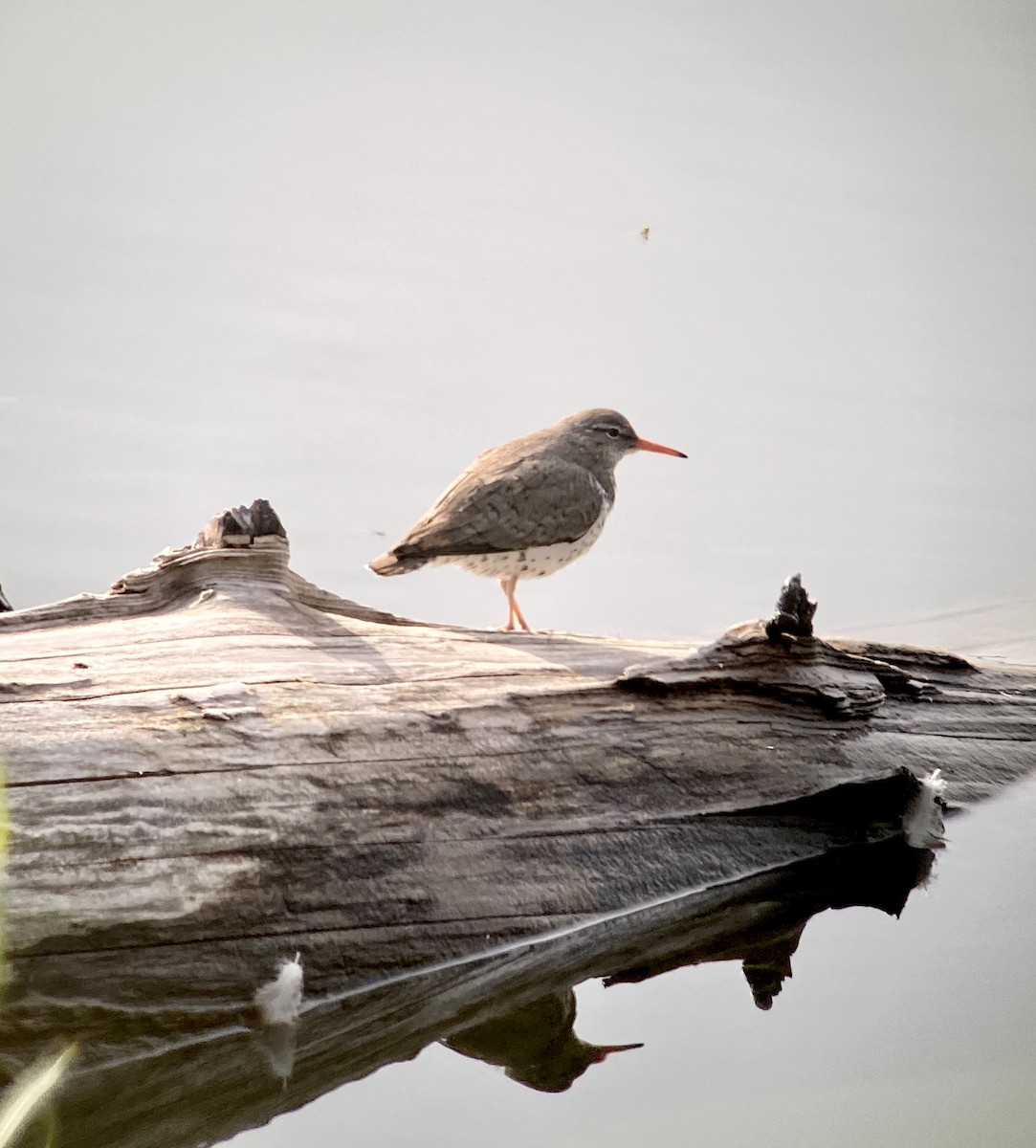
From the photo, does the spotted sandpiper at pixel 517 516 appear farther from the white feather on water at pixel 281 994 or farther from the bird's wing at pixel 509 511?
the white feather on water at pixel 281 994

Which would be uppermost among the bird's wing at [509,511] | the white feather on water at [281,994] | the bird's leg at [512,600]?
the bird's wing at [509,511]

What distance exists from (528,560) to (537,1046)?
1.54m

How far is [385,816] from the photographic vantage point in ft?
8.04

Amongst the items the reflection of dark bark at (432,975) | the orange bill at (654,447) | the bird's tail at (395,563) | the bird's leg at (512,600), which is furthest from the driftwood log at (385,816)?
the orange bill at (654,447)

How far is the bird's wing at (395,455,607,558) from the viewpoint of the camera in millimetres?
3494

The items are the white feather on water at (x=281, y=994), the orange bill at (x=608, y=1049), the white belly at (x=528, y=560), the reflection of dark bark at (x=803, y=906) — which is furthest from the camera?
the white belly at (x=528, y=560)

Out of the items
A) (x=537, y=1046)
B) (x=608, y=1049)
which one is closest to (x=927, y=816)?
(x=608, y=1049)

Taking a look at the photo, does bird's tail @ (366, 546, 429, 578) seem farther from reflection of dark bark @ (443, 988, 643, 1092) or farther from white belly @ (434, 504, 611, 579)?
reflection of dark bark @ (443, 988, 643, 1092)

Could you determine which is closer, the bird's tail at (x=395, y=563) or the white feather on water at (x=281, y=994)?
the white feather on water at (x=281, y=994)

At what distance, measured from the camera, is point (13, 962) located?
6.79 feet

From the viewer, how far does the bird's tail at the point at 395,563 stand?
346cm

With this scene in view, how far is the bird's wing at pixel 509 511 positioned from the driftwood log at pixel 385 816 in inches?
16.8

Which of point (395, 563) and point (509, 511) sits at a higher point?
point (509, 511)

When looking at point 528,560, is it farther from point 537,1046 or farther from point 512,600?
point 537,1046
